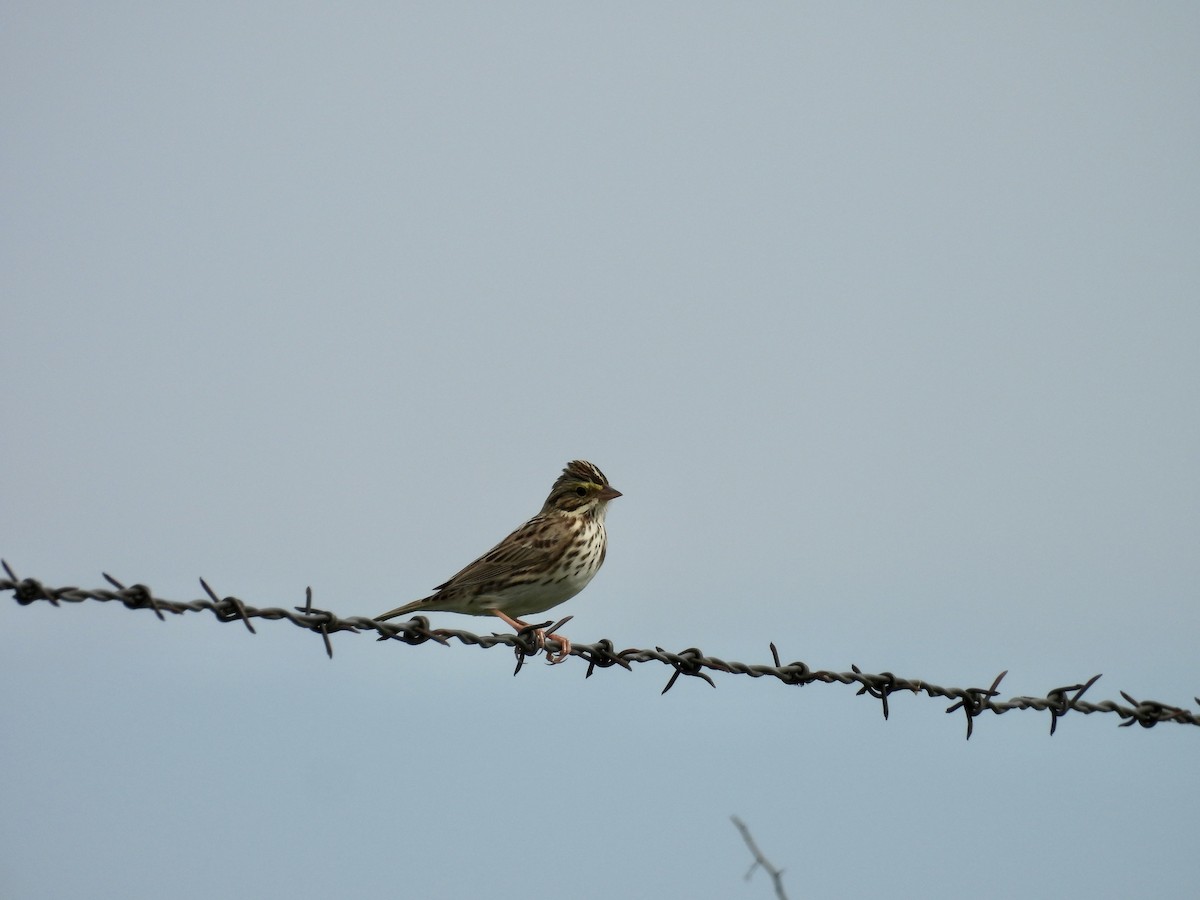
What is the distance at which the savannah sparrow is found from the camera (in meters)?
11.9

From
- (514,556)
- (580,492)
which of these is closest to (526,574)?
(514,556)

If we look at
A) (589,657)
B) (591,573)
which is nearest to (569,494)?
(591,573)

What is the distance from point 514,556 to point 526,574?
191 mm

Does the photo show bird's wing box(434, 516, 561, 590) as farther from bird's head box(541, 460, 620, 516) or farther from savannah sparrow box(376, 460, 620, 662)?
bird's head box(541, 460, 620, 516)

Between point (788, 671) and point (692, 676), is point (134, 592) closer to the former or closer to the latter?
point (692, 676)

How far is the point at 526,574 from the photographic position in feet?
39.0

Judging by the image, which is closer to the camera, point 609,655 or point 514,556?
point 609,655

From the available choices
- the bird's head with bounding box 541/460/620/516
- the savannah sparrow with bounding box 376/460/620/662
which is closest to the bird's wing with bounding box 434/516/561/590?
the savannah sparrow with bounding box 376/460/620/662

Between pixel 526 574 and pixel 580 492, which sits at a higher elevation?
pixel 580 492

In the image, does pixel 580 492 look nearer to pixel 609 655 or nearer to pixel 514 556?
pixel 514 556

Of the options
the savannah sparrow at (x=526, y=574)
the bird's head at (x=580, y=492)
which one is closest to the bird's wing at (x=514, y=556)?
the savannah sparrow at (x=526, y=574)

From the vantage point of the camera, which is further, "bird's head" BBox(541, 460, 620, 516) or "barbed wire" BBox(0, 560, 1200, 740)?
"bird's head" BBox(541, 460, 620, 516)

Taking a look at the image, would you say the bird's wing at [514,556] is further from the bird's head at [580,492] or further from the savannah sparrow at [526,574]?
the bird's head at [580,492]

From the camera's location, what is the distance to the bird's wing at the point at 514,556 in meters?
11.9
